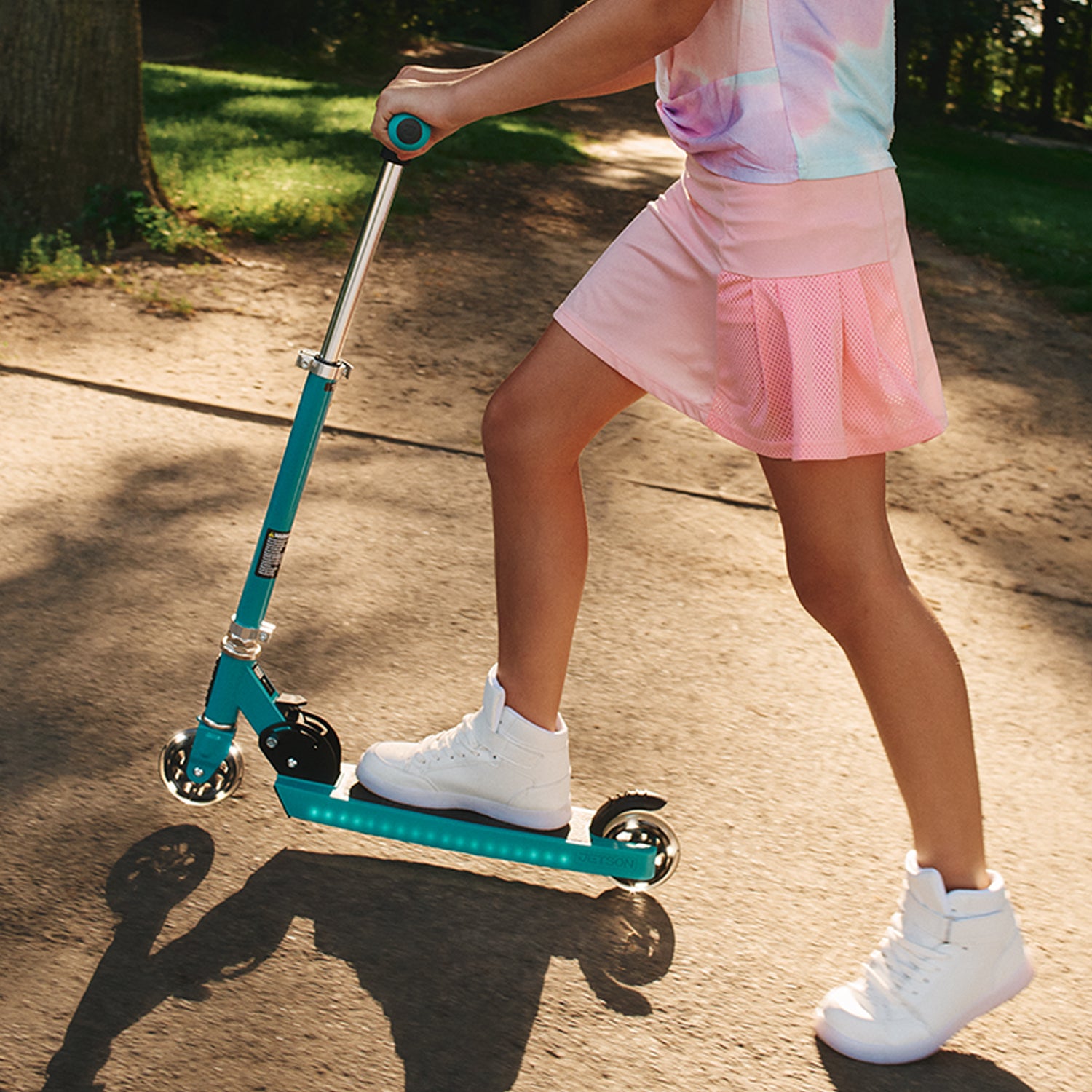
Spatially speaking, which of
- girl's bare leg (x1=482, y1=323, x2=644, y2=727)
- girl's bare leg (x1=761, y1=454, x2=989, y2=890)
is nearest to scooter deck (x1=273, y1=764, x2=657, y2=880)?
girl's bare leg (x1=482, y1=323, x2=644, y2=727)

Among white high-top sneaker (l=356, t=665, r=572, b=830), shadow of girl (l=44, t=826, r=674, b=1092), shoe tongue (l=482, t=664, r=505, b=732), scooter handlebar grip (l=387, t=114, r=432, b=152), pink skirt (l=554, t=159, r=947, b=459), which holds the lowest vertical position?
shadow of girl (l=44, t=826, r=674, b=1092)

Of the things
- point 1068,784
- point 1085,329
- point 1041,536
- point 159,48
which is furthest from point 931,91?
point 1068,784

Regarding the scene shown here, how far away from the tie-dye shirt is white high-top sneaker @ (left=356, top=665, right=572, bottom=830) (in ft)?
3.43

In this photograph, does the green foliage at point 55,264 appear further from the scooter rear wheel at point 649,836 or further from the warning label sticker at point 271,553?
the scooter rear wheel at point 649,836

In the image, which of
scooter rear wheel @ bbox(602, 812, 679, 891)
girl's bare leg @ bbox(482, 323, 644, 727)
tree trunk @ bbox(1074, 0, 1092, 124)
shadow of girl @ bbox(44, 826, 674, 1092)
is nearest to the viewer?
shadow of girl @ bbox(44, 826, 674, 1092)

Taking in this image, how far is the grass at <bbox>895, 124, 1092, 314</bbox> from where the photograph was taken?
798 centimetres

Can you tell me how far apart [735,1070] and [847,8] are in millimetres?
1636

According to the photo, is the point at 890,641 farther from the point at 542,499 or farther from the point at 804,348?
the point at 542,499

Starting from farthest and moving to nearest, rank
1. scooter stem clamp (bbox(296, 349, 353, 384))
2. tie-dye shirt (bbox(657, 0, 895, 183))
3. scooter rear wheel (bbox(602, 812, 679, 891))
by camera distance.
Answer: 1. scooter rear wheel (bbox(602, 812, 679, 891))
2. scooter stem clamp (bbox(296, 349, 353, 384))
3. tie-dye shirt (bbox(657, 0, 895, 183))

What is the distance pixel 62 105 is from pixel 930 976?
5531 millimetres

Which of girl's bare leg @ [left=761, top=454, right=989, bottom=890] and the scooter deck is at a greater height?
girl's bare leg @ [left=761, top=454, right=989, bottom=890]

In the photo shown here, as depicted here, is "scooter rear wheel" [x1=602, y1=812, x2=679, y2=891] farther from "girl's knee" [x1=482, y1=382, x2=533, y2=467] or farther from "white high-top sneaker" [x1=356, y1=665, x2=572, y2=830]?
"girl's knee" [x1=482, y1=382, x2=533, y2=467]

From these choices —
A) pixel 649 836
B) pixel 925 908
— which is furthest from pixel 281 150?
pixel 925 908

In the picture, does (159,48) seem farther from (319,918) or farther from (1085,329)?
(319,918)
